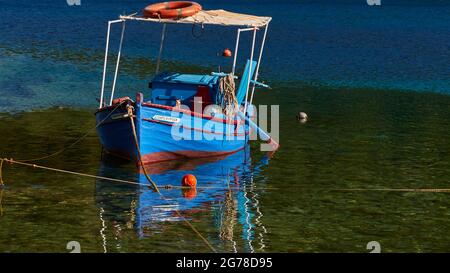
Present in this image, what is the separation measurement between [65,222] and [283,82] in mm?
24565

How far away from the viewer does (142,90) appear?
41344mm

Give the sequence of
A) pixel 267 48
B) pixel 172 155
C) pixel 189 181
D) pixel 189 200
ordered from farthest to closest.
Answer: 1. pixel 267 48
2. pixel 172 155
3. pixel 189 181
4. pixel 189 200

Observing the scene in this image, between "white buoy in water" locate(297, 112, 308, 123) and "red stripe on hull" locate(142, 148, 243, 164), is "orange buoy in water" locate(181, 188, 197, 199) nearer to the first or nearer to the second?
"red stripe on hull" locate(142, 148, 243, 164)

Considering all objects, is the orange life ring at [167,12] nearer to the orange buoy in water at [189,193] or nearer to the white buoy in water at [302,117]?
the orange buoy in water at [189,193]

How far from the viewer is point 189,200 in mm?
24734

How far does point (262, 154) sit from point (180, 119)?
4163mm

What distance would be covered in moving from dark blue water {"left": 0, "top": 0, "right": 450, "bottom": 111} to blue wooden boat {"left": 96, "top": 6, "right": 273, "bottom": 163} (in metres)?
9.22

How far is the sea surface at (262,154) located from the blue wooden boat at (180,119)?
53cm

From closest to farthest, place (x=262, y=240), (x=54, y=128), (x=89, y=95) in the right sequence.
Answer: (x=262, y=240) < (x=54, y=128) < (x=89, y=95)

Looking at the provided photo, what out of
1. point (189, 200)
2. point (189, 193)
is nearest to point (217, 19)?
point (189, 193)

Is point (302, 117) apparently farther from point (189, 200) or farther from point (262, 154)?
point (189, 200)

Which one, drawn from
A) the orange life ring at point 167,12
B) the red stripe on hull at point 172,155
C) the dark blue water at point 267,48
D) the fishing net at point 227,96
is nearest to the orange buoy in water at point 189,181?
the red stripe on hull at point 172,155

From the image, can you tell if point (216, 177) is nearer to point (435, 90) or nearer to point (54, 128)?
point (54, 128)
